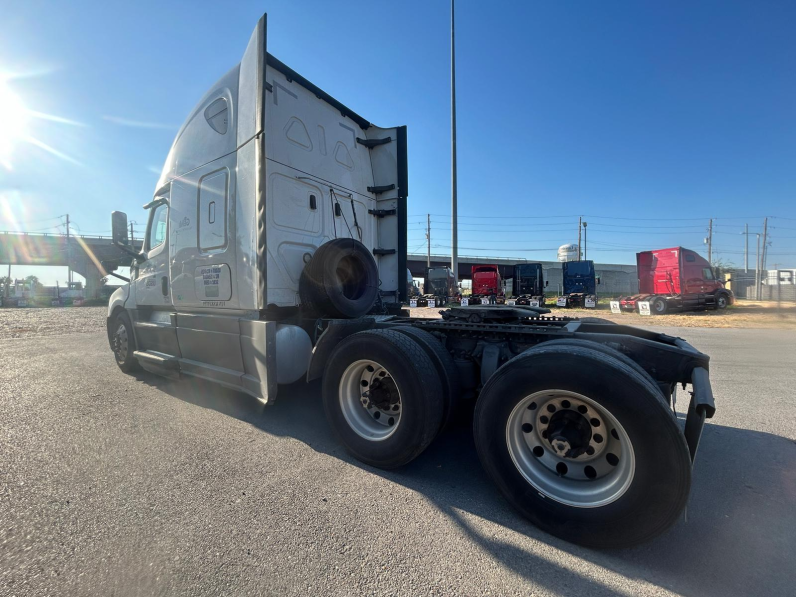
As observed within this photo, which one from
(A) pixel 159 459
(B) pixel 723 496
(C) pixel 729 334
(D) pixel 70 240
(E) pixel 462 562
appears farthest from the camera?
(D) pixel 70 240

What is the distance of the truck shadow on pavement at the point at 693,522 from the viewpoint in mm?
1842

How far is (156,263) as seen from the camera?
5.40 m

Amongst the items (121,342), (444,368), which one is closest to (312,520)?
(444,368)

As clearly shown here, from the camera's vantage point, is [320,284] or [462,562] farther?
[320,284]

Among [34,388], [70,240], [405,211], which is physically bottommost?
[34,388]

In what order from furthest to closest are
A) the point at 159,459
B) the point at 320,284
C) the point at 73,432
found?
the point at 320,284, the point at 73,432, the point at 159,459

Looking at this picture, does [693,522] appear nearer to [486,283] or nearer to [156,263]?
→ [156,263]

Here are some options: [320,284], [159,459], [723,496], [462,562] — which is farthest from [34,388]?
[723,496]

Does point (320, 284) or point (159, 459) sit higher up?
point (320, 284)

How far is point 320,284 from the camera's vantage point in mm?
4121

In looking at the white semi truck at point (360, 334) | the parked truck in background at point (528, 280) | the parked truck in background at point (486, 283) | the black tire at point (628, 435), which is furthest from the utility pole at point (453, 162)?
the black tire at point (628, 435)

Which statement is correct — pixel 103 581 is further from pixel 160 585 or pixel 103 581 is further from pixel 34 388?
pixel 34 388

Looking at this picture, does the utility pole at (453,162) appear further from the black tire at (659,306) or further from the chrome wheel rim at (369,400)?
the chrome wheel rim at (369,400)

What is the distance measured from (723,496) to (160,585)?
353 centimetres
